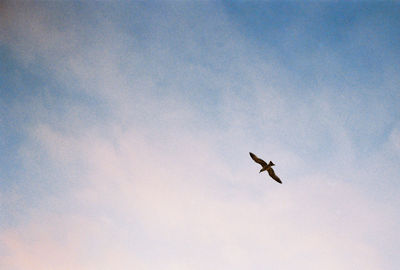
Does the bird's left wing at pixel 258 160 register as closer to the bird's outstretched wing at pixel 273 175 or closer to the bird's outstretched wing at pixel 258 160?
the bird's outstretched wing at pixel 258 160

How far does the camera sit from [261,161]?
2369cm

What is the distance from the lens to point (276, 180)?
86.7 ft

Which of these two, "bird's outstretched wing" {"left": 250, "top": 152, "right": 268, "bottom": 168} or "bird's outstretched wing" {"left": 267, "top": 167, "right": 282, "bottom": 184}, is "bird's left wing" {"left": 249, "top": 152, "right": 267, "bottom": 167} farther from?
"bird's outstretched wing" {"left": 267, "top": 167, "right": 282, "bottom": 184}

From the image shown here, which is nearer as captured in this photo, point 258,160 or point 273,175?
point 258,160

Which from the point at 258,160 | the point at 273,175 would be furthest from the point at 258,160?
the point at 273,175

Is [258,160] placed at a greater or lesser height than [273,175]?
greater

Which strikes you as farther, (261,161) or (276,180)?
(276,180)

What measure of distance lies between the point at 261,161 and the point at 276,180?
15.0 ft

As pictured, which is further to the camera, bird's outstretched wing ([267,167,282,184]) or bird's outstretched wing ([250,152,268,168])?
bird's outstretched wing ([267,167,282,184])

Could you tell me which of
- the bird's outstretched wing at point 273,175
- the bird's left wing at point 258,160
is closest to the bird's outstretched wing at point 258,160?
the bird's left wing at point 258,160

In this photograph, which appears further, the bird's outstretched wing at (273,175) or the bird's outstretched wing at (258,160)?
the bird's outstretched wing at (273,175)

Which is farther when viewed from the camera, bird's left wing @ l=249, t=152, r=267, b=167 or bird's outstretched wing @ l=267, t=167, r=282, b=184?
bird's outstretched wing @ l=267, t=167, r=282, b=184

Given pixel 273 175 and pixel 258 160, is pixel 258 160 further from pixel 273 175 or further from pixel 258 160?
pixel 273 175

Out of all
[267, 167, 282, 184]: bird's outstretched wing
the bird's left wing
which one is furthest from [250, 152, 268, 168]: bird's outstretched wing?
[267, 167, 282, 184]: bird's outstretched wing
